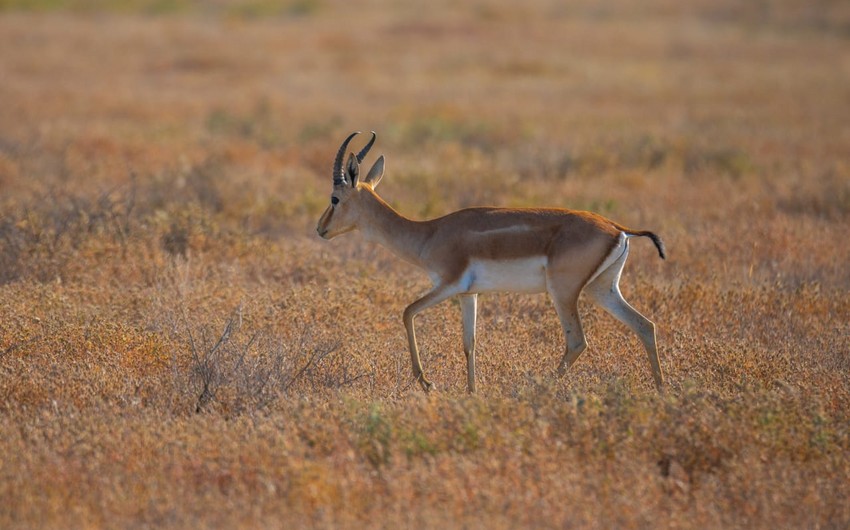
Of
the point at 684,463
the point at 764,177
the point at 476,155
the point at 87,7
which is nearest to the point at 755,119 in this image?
the point at 764,177

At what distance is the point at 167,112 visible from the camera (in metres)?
19.3

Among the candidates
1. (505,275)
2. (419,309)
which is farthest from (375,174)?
(505,275)

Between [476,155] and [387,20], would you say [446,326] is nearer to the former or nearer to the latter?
[476,155]

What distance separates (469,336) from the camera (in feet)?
24.0

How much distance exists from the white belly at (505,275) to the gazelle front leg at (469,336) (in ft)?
0.87

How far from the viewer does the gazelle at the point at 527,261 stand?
6965mm

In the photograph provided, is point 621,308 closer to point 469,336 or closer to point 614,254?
point 614,254

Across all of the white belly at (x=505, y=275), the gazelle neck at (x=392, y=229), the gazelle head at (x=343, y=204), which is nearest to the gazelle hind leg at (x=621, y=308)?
the white belly at (x=505, y=275)

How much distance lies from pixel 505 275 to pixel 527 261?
174 mm

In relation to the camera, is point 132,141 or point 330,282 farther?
point 132,141

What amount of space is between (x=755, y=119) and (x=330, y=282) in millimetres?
14196

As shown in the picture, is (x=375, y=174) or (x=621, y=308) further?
(x=375, y=174)

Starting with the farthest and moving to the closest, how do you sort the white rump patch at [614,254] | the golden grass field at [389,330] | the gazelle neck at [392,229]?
the gazelle neck at [392,229], the white rump patch at [614,254], the golden grass field at [389,330]

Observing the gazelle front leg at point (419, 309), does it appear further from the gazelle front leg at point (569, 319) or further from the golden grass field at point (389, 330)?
the gazelle front leg at point (569, 319)
